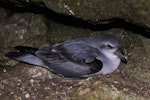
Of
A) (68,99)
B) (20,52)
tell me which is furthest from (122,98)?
(20,52)

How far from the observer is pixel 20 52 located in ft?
17.7

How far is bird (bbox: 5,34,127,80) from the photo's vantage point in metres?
5.11

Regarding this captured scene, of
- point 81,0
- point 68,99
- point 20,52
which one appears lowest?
point 68,99

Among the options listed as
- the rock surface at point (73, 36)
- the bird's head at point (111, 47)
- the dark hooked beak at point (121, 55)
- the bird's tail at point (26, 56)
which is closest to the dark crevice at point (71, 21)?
the rock surface at point (73, 36)

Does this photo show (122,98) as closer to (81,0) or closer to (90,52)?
(90,52)

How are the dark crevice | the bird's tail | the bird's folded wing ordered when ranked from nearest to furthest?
the bird's folded wing
the bird's tail
the dark crevice

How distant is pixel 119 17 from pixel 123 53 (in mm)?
577

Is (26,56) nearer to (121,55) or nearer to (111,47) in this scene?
(111,47)

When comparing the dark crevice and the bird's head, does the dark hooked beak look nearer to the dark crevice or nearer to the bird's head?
the bird's head

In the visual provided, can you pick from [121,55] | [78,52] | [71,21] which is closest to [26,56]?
[78,52]

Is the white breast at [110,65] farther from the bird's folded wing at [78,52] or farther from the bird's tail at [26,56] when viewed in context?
the bird's tail at [26,56]

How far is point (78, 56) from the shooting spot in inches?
202

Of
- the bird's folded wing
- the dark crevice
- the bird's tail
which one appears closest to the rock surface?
the dark crevice

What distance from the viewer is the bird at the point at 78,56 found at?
16.8 ft
